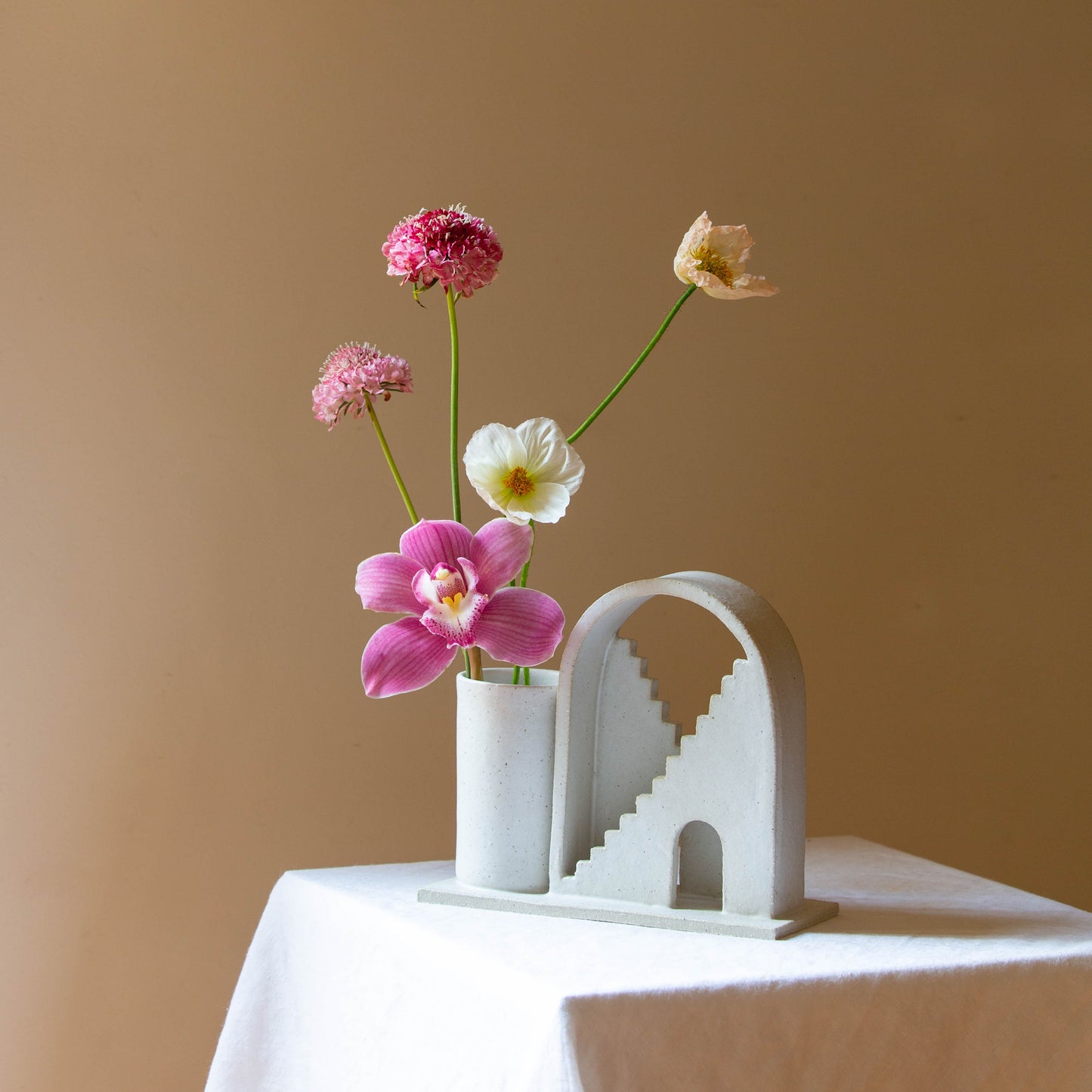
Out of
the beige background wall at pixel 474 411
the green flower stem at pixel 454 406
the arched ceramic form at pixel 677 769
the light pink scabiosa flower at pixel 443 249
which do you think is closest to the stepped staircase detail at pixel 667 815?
the arched ceramic form at pixel 677 769

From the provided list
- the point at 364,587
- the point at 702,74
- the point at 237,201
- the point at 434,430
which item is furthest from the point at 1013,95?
the point at 364,587

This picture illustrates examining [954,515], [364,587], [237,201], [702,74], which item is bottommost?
[364,587]

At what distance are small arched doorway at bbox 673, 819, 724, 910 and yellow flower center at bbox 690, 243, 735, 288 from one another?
42 centimetres

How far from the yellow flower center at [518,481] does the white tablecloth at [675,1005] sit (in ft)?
1.03

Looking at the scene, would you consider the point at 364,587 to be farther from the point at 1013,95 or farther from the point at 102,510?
the point at 1013,95

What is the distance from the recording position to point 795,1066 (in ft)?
2.49

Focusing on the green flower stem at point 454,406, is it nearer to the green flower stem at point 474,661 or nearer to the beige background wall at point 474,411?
the green flower stem at point 474,661

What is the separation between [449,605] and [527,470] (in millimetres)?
115

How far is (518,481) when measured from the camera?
3.09 ft

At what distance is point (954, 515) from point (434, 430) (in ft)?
2.49

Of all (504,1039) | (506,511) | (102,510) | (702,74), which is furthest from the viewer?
(702,74)

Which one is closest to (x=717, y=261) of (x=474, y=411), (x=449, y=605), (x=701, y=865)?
(x=449, y=605)

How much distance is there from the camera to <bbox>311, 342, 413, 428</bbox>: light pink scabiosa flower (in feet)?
3.26

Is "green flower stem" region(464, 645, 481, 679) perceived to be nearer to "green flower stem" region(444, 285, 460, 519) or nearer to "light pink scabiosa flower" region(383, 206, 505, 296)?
"green flower stem" region(444, 285, 460, 519)
